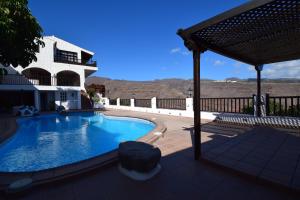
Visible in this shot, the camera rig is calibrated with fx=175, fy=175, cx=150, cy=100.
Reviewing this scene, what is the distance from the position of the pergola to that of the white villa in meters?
17.1

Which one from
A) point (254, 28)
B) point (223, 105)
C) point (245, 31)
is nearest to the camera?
point (254, 28)

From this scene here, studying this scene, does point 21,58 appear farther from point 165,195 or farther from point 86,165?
point 165,195

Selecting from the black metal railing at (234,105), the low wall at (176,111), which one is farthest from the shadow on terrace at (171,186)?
the low wall at (176,111)

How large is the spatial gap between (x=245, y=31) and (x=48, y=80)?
64.1 ft

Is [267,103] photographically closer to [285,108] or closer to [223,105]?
[285,108]

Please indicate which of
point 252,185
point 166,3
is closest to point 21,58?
point 252,185

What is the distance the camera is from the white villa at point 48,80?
1655 cm

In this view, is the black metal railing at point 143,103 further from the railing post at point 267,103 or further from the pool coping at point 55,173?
the pool coping at point 55,173

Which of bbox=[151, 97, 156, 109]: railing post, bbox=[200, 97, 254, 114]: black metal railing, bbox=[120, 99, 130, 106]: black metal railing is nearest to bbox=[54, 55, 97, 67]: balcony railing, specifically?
bbox=[120, 99, 130, 106]: black metal railing

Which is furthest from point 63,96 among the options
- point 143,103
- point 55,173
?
point 55,173

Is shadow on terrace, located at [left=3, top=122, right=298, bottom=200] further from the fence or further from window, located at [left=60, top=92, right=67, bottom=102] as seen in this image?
window, located at [left=60, top=92, right=67, bottom=102]

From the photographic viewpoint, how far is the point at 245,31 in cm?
354

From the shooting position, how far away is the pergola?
2.67m

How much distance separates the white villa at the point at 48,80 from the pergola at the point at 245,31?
1705cm
